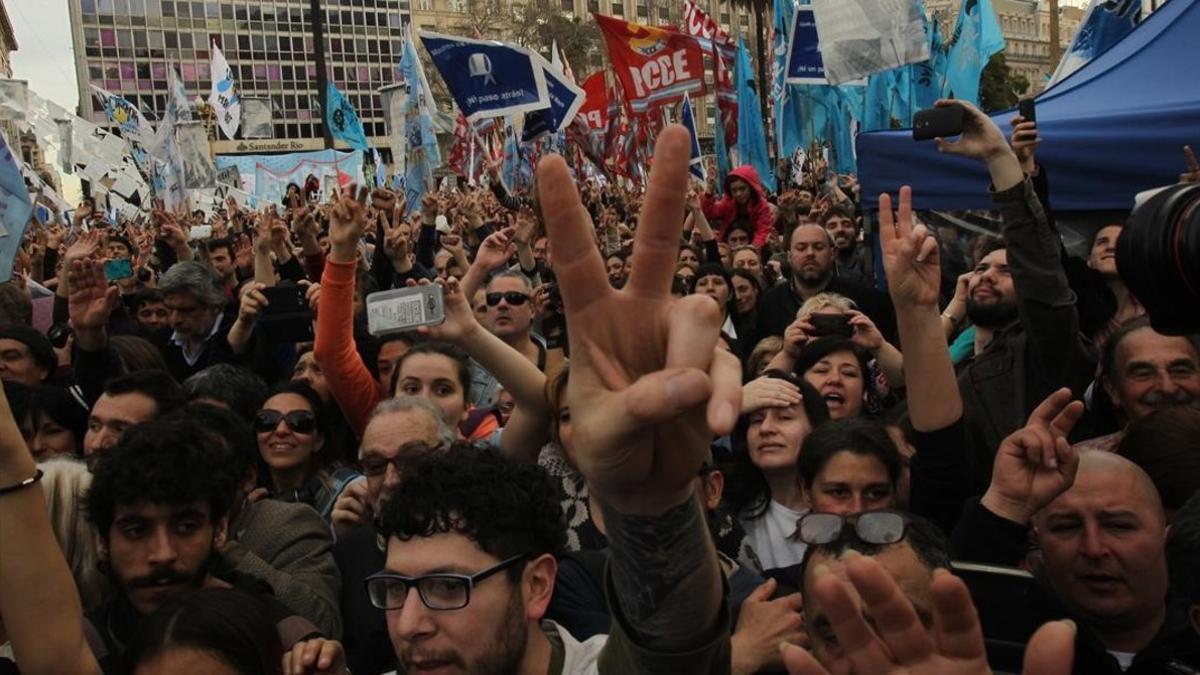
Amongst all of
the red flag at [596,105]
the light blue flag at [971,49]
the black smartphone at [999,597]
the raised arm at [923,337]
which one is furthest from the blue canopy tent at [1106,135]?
the red flag at [596,105]

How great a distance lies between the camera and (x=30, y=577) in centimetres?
209

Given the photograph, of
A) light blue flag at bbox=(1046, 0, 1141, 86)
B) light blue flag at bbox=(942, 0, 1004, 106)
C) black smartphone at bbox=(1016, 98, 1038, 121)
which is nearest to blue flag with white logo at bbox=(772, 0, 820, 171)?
light blue flag at bbox=(942, 0, 1004, 106)

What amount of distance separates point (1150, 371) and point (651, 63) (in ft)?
33.6

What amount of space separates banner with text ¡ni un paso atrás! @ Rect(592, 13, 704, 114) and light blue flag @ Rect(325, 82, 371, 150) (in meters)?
6.92

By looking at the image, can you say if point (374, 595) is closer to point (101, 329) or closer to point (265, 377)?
point (101, 329)

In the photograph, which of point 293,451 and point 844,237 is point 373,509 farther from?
point 844,237

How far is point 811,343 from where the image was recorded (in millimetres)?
4262

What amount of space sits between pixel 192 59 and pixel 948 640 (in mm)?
107960

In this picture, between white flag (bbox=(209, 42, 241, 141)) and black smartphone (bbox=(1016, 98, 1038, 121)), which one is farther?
white flag (bbox=(209, 42, 241, 141))

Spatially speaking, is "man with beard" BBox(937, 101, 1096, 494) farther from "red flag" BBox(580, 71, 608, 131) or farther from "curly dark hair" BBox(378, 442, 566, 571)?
"red flag" BBox(580, 71, 608, 131)

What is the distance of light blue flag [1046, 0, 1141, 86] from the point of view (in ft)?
23.6

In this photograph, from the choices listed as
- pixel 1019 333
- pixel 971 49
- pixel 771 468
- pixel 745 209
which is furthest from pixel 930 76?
pixel 771 468

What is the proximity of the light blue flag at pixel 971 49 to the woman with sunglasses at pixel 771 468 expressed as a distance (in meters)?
11.0

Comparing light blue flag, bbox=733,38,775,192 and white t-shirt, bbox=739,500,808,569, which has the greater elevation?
light blue flag, bbox=733,38,775,192
